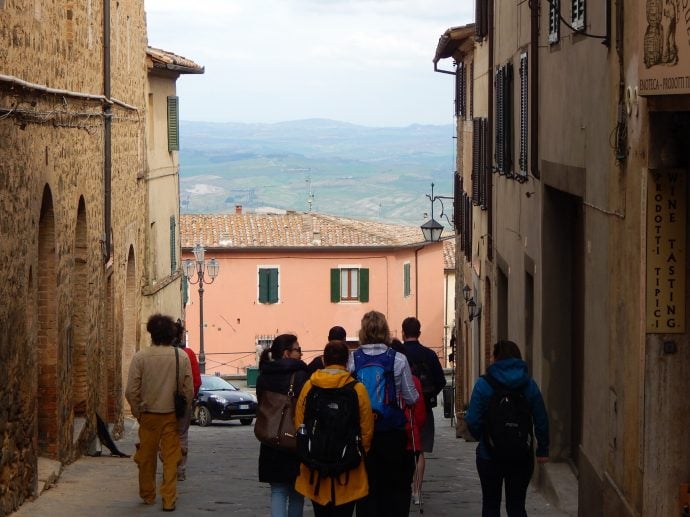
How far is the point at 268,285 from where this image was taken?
57.2 meters

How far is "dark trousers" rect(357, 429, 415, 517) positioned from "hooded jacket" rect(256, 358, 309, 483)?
51 centimetres

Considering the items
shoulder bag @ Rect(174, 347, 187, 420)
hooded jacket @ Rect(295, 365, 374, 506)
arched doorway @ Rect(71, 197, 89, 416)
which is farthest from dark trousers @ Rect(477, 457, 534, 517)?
arched doorway @ Rect(71, 197, 89, 416)

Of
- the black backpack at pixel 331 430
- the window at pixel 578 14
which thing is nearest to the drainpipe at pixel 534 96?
the window at pixel 578 14

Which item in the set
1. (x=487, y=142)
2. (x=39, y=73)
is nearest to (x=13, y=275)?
(x=39, y=73)

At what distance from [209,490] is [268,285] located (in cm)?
4450

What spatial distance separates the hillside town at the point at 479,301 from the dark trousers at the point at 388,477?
2cm

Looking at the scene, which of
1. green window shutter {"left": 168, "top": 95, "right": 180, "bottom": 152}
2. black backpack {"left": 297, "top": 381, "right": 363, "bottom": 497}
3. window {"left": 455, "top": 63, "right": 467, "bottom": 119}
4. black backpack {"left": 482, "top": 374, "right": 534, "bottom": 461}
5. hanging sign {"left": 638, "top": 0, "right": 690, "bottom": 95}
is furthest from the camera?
green window shutter {"left": 168, "top": 95, "right": 180, "bottom": 152}

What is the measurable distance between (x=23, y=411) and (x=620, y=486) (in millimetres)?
→ 5306

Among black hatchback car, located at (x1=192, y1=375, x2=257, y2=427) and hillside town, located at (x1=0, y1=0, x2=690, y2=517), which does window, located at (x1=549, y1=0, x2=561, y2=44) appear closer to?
hillside town, located at (x1=0, y1=0, x2=690, y2=517)

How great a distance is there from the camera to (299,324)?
57.4 m

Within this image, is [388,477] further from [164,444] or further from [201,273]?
[201,273]

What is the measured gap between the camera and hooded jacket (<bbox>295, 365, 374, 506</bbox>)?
27.7 ft

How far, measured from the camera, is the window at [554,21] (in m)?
12.2

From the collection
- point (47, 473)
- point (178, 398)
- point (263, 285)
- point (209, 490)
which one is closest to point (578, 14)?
point (178, 398)
